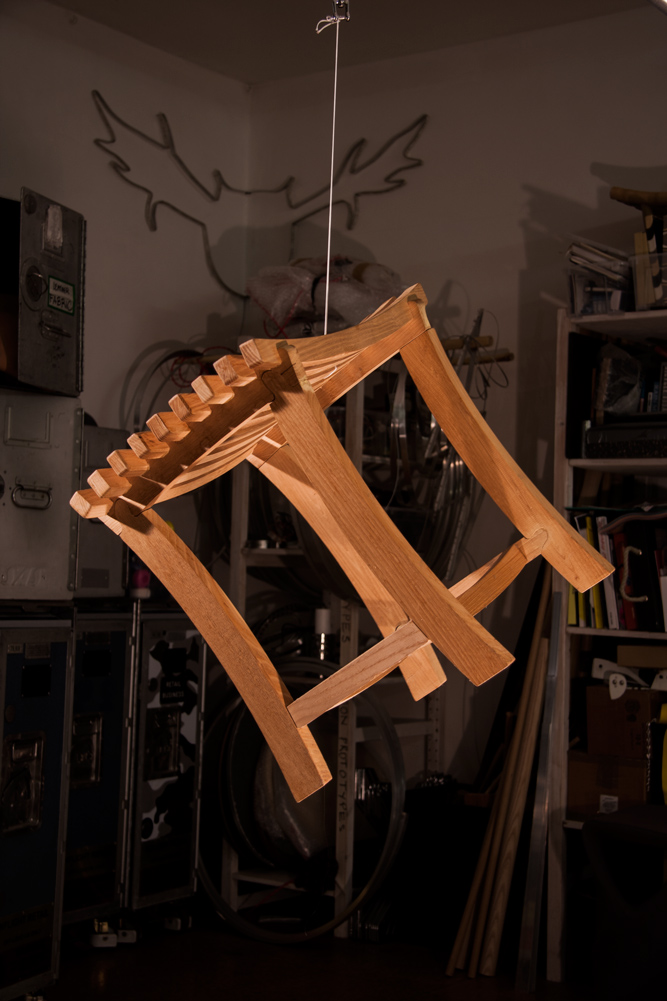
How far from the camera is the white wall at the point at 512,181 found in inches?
151

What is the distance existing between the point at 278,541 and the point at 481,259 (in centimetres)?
147

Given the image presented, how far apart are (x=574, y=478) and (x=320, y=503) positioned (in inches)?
86.8

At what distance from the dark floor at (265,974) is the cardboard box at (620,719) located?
0.76 m

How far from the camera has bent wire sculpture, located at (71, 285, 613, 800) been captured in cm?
114

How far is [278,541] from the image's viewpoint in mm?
3848

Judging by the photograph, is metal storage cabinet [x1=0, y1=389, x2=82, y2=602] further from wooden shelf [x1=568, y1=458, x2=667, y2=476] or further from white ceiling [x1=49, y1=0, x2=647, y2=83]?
white ceiling [x1=49, y1=0, x2=647, y2=83]

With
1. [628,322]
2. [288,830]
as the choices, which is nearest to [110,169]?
[628,322]

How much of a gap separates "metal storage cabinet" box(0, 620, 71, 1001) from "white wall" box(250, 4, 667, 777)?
172 centimetres

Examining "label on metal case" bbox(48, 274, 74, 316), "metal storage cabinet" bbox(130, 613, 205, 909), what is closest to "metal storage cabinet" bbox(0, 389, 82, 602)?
"label on metal case" bbox(48, 274, 74, 316)

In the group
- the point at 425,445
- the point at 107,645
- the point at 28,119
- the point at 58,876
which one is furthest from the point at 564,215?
the point at 58,876

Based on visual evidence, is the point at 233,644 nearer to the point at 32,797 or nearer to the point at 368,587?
the point at 368,587

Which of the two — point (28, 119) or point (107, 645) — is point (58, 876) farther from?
point (28, 119)

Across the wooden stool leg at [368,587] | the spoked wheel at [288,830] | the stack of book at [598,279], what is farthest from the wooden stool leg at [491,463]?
the spoked wheel at [288,830]

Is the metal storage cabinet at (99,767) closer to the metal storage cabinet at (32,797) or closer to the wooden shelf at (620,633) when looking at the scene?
the metal storage cabinet at (32,797)
